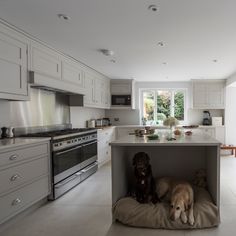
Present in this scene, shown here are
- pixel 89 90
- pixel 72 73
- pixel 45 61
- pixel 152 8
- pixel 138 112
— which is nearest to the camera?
pixel 152 8

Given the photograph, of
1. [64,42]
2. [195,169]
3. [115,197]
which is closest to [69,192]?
[115,197]

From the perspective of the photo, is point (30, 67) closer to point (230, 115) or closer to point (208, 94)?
point (208, 94)

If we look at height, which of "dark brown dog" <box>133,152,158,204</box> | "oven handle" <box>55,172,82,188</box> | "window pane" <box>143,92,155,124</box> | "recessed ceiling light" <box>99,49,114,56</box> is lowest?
"oven handle" <box>55,172,82,188</box>

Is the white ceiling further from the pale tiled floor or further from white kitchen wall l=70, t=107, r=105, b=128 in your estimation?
the pale tiled floor

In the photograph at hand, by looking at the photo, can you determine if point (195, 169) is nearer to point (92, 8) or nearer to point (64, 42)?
point (92, 8)

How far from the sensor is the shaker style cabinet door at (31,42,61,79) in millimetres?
3088

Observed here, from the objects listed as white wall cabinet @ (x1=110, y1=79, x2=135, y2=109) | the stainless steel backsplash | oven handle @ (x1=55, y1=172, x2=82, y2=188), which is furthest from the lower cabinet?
oven handle @ (x1=55, y1=172, x2=82, y2=188)

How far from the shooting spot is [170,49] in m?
3.63

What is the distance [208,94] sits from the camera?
6.84 meters

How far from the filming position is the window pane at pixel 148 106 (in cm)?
749

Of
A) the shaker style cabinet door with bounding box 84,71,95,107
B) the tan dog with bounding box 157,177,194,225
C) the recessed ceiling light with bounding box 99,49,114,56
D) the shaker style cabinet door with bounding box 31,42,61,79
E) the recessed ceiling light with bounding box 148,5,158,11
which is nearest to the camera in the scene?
the recessed ceiling light with bounding box 148,5,158,11

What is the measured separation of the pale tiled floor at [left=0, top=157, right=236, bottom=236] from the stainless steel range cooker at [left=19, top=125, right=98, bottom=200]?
0.19 metres

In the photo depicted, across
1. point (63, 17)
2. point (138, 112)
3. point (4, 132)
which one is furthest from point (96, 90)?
point (63, 17)

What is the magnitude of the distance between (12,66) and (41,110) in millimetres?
1252
